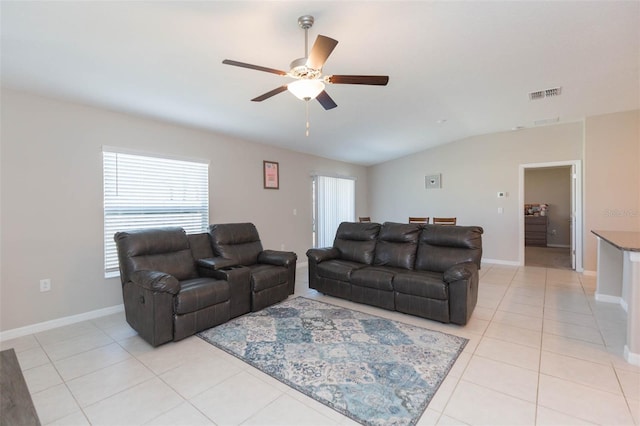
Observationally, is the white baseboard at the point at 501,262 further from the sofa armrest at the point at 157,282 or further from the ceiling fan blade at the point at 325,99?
the sofa armrest at the point at 157,282

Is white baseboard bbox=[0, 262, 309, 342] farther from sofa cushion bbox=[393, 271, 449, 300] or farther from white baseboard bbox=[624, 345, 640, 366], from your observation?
white baseboard bbox=[624, 345, 640, 366]

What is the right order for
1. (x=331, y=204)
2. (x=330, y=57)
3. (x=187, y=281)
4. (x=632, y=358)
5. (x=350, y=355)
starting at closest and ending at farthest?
(x=632, y=358) < (x=350, y=355) < (x=330, y=57) < (x=187, y=281) < (x=331, y=204)

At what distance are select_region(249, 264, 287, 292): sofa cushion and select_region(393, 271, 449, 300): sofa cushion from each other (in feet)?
4.56

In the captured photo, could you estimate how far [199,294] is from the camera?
2.81 metres

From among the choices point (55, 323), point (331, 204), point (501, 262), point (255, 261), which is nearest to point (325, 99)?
point (255, 261)

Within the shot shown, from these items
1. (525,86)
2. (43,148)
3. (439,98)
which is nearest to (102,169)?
(43,148)

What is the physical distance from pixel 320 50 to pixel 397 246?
9.06 ft

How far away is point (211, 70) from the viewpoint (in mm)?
2758

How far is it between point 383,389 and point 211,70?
119 inches

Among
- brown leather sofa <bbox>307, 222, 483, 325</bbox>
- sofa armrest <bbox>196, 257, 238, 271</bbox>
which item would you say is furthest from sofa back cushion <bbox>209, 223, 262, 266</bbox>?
brown leather sofa <bbox>307, 222, 483, 325</bbox>

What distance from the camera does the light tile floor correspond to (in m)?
1.74

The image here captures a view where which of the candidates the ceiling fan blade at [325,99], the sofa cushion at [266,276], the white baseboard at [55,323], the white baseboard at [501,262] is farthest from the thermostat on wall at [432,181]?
the white baseboard at [55,323]

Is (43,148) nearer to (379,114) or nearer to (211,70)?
(211,70)

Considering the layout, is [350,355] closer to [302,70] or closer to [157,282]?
[157,282]
